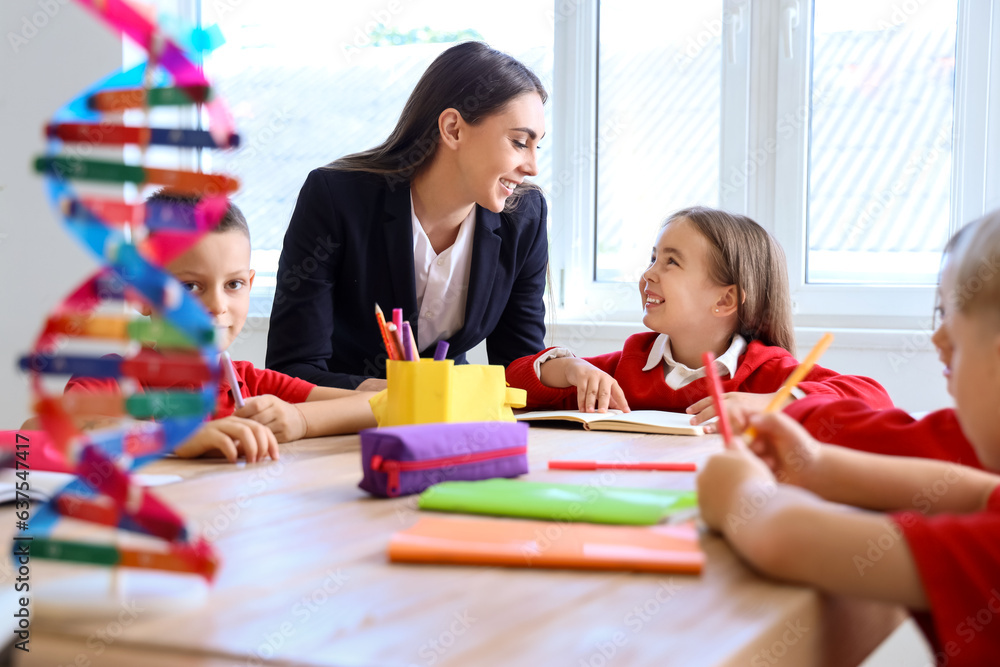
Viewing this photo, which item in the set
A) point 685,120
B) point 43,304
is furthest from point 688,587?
point 43,304

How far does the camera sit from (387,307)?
1.95 meters

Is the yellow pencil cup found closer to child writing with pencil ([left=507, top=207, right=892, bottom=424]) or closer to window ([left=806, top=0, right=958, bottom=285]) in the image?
child writing with pencil ([left=507, top=207, right=892, bottom=424])

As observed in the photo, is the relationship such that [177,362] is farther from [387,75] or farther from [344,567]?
[387,75]

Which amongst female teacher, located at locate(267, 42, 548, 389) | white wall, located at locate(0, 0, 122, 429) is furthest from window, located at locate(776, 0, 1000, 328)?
white wall, located at locate(0, 0, 122, 429)

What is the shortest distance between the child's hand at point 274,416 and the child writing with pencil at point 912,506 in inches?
24.7

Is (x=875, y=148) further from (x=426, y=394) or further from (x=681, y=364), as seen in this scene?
(x=426, y=394)

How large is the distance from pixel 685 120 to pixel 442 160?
41.3 inches

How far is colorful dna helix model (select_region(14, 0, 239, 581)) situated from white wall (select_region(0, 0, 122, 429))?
2818 mm

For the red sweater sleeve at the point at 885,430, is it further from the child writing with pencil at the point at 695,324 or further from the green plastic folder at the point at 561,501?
the child writing with pencil at the point at 695,324

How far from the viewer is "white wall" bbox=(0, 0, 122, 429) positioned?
3.04 meters

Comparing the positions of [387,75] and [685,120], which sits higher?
[387,75]

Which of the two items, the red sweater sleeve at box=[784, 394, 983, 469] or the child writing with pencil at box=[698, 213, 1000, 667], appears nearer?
the child writing with pencil at box=[698, 213, 1000, 667]

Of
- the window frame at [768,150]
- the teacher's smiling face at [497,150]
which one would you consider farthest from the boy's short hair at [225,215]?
the window frame at [768,150]

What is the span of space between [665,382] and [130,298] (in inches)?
50.8
